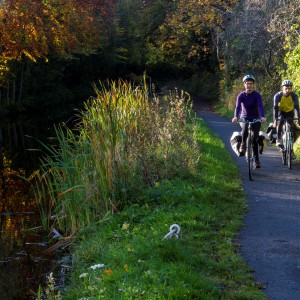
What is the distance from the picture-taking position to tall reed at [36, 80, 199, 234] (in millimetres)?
10750

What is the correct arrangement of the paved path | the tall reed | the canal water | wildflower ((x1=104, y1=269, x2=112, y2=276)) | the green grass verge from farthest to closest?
1. the tall reed
2. the canal water
3. wildflower ((x1=104, y1=269, x2=112, y2=276))
4. the paved path
5. the green grass verge

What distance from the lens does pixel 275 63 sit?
93.6 ft

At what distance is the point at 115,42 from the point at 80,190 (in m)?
37.6

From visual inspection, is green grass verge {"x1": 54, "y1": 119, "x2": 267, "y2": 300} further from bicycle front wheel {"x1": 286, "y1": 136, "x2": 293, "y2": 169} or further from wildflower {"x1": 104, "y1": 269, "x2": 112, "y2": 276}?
bicycle front wheel {"x1": 286, "y1": 136, "x2": 293, "y2": 169}

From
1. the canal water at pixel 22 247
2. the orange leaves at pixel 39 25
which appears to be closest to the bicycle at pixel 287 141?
the canal water at pixel 22 247

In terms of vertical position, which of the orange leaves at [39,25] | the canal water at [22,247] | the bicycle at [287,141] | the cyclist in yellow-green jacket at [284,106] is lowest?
the canal water at [22,247]

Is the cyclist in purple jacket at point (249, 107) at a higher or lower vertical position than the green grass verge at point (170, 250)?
higher

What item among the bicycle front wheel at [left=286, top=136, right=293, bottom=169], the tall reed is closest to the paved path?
the bicycle front wheel at [left=286, top=136, right=293, bottom=169]

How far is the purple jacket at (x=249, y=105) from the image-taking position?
1343 cm

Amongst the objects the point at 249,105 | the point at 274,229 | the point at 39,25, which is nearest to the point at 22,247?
the point at 274,229

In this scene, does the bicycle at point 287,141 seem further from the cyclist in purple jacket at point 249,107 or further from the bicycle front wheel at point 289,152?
the cyclist in purple jacket at point 249,107

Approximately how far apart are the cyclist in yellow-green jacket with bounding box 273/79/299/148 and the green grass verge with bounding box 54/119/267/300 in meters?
2.93

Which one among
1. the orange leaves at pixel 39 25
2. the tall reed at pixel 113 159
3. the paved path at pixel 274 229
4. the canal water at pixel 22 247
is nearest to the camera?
the paved path at pixel 274 229

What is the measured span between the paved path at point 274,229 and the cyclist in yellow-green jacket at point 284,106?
3.26ft
